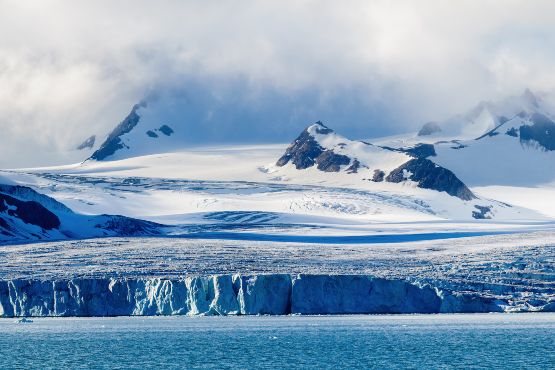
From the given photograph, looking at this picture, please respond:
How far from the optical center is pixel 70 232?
4178 inches

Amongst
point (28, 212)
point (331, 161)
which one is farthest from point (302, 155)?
point (28, 212)

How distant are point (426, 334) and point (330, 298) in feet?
37.0

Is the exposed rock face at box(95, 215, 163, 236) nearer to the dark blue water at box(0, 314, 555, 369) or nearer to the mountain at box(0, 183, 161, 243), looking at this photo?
the mountain at box(0, 183, 161, 243)

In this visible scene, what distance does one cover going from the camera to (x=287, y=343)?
52.9 m

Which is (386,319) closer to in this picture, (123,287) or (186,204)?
(123,287)

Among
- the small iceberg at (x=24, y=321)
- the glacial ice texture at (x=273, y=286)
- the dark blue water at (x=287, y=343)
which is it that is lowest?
the small iceberg at (x=24, y=321)

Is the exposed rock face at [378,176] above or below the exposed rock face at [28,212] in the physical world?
above

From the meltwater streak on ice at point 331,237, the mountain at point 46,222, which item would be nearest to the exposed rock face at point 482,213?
the meltwater streak on ice at point 331,237

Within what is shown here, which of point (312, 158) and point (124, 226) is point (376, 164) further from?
point (124, 226)

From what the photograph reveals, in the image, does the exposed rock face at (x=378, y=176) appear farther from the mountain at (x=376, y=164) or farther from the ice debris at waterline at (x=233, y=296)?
the ice debris at waterline at (x=233, y=296)

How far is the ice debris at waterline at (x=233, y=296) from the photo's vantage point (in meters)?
64.7

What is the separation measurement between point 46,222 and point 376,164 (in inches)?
3379

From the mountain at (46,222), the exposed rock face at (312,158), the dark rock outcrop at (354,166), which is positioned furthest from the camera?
the exposed rock face at (312,158)

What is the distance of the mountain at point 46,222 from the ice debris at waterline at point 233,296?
112ft
